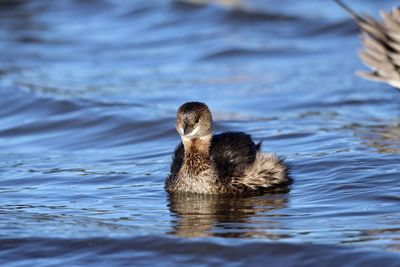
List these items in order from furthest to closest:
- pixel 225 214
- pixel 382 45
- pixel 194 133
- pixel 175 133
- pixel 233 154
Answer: pixel 175 133 < pixel 382 45 < pixel 233 154 < pixel 194 133 < pixel 225 214

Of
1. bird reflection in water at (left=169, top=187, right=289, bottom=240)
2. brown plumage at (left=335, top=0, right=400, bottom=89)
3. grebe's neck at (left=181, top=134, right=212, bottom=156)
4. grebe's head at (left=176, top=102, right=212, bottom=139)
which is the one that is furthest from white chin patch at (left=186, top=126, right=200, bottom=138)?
brown plumage at (left=335, top=0, right=400, bottom=89)

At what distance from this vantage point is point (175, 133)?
13.2 m

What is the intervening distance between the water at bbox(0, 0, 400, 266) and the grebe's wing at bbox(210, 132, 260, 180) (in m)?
0.38

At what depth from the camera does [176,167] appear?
409 inches

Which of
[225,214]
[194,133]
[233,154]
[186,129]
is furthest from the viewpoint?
[233,154]

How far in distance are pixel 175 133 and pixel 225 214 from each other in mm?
3901

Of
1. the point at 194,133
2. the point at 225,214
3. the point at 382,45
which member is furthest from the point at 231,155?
the point at 382,45

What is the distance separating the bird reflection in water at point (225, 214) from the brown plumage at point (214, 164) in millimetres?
116

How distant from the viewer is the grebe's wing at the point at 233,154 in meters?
10.2

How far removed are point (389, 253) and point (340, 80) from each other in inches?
345

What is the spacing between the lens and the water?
8.38 m

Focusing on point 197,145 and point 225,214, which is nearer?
point 225,214

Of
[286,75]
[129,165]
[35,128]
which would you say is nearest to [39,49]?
[286,75]

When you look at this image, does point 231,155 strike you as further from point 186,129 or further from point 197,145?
point 186,129
